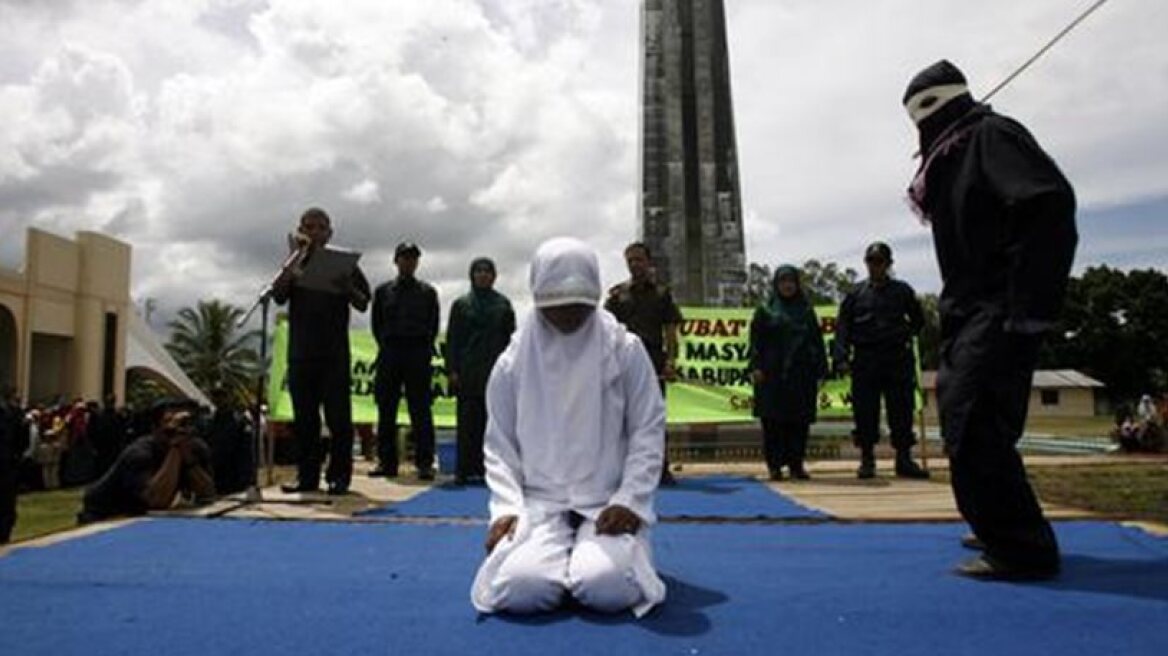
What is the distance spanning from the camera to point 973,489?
3.00m

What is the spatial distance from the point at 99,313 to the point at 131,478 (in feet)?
78.1

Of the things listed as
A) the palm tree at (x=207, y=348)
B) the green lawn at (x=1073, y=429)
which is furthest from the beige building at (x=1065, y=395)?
the palm tree at (x=207, y=348)

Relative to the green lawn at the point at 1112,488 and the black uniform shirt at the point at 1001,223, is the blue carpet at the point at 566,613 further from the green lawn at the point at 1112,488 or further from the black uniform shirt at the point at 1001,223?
the green lawn at the point at 1112,488

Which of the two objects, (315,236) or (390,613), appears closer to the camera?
(390,613)

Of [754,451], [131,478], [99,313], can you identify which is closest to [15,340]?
[99,313]

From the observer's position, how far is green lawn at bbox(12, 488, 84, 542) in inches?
354

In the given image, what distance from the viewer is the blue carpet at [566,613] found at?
2.22m

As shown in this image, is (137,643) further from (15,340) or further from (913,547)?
(15,340)

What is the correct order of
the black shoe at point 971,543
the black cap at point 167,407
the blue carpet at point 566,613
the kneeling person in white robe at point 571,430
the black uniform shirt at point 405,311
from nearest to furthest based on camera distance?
the blue carpet at point 566,613
the kneeling person in white robe at point 571,430
the black shoe at point 971,543
the black cap at point 167,407
the black uniform shirt at point 405,311

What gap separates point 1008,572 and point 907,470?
168 inches

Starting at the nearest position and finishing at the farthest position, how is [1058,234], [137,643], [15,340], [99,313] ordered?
[137,643] → [1058,234] → [15,340] → [99,313]

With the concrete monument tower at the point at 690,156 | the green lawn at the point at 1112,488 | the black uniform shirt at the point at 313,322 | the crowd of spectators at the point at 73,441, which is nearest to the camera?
the green lawn at the point at 1112,488

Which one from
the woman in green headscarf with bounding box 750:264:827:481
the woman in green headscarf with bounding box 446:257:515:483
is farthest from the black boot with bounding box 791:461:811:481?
the woman in green headscarf with bounding box 446:257:515:483

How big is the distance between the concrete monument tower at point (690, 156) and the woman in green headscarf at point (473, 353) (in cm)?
812
